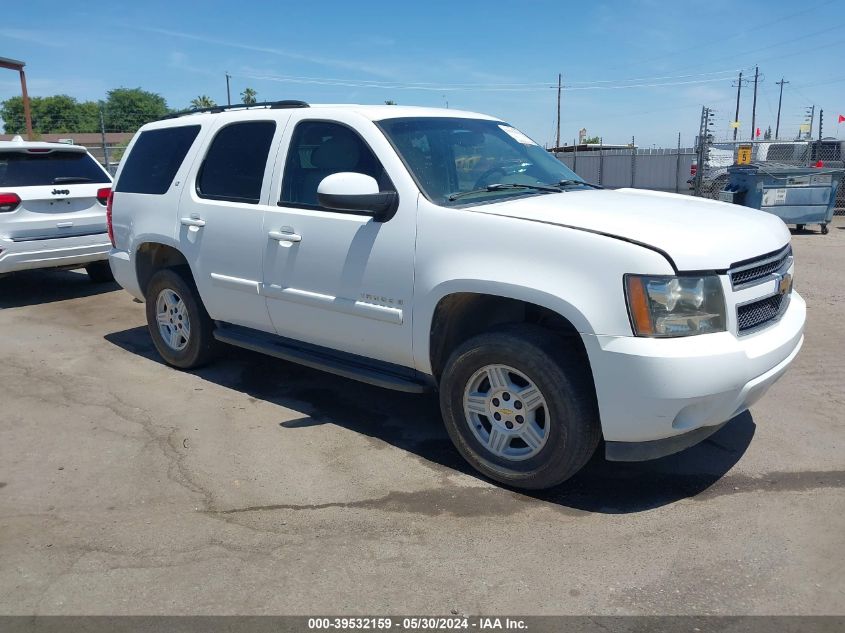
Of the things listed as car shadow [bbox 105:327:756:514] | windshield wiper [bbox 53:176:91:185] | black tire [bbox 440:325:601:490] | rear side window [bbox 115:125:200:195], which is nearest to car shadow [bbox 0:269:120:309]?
windshield wiper [bbox 53:176:91:185]

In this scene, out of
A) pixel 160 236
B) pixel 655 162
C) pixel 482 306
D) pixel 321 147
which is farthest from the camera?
pixel 655 162

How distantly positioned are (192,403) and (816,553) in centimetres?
396

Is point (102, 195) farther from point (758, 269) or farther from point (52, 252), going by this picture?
point (758, 269)

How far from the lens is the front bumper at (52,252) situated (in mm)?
7930

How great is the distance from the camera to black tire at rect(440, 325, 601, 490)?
135 inches

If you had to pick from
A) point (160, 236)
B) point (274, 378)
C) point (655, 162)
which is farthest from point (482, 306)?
point (655, 162)

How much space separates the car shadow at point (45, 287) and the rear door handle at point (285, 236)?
5.45 m

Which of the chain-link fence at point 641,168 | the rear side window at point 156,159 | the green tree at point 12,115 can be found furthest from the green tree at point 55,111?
the rear side window at point 156,159

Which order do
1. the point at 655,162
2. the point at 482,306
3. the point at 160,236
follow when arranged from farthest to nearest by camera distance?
the point at 655,162
the point at 160,236
the point at 482,306

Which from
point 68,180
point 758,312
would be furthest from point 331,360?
point 68,180

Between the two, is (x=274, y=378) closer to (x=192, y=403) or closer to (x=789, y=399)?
(x=192, y=403)

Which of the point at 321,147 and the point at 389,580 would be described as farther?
the point at 321,147

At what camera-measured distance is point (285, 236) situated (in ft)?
14.9

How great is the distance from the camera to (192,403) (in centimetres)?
518
